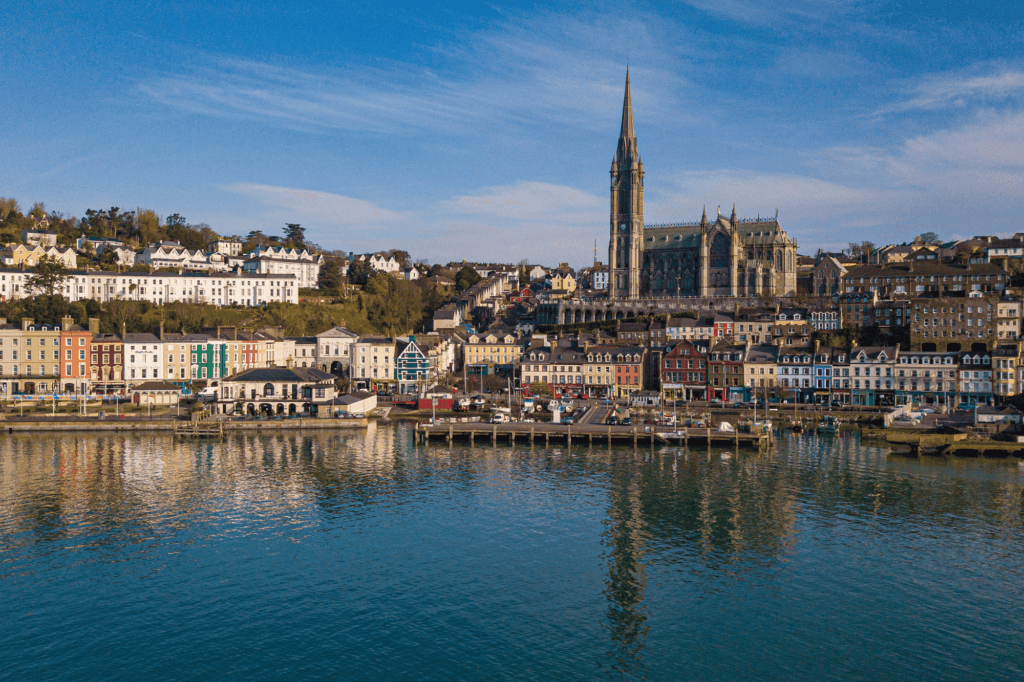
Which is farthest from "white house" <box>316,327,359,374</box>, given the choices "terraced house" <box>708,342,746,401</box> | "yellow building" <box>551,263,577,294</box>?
"yellow building" <box>551,263,577,294</box>

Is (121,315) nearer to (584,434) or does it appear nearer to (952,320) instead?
(584,434)

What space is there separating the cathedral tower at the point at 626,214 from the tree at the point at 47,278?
71668 millimetres

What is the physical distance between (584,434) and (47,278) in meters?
69.7

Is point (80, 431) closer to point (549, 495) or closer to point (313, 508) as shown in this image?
point (313, 508)

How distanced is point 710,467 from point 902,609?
21.4 metres

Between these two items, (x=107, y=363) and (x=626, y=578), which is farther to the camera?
(x=107, y=363)

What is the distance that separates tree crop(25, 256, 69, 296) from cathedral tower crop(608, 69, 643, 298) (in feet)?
235

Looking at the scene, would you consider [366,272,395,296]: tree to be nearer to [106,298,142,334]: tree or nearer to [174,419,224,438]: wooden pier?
[106,298,142,334]: tree

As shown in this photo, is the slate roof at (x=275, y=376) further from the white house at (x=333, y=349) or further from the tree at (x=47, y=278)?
the tree at (x=47, y=278)

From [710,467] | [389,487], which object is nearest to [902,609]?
[710,467]

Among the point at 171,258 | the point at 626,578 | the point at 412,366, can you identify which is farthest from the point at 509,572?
the point at 171,258

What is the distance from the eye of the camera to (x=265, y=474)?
43.9 m

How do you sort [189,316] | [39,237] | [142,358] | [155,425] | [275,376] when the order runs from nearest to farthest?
[155,425], [275,376], [142,358], [189,316], [39,237]

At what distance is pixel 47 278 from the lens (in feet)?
298
